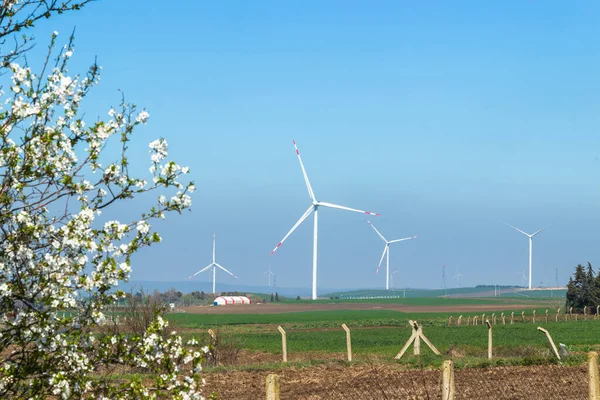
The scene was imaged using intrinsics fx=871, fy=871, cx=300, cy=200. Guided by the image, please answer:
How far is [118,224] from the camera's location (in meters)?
6.84

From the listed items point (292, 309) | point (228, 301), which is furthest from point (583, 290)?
point (228, 301)

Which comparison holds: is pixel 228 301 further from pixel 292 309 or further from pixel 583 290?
pixel 583 290

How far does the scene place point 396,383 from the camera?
63.6ft

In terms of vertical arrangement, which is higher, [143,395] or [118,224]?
[118,224]

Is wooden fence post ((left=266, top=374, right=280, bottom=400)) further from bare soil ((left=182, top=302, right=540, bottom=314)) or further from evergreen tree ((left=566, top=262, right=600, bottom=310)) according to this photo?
bare soil ((left=182, top=302, right=540, bottom=314))

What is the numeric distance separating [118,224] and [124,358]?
105cm

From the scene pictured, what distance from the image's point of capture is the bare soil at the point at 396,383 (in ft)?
58.3

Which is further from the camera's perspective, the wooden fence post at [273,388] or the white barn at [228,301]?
the white barn at [228,301]

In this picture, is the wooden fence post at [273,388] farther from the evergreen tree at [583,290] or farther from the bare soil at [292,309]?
the bare soil at [292,309]

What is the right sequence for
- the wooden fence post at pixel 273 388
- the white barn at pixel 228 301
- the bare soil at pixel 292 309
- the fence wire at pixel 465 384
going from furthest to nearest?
the white barn at pixel 228 301 < the bare soil at pixel 292 309 < the fence wire at pixel 465 384 < the wooden fence post at pixel 273 388

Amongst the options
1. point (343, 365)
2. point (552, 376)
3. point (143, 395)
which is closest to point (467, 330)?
point (343, 365)

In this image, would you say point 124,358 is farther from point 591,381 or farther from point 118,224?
point 591,381

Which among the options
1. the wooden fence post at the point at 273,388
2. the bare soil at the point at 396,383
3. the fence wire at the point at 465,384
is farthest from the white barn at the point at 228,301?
the wooden fence post at the point at 273,388

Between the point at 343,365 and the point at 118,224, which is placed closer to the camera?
the point at 118,224
